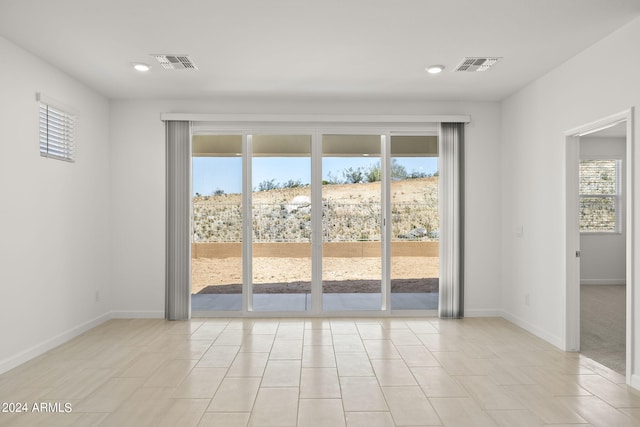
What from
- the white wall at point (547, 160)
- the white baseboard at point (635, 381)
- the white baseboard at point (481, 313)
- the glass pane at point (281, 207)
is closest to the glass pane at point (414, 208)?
the white baseboard at point (481, 313)

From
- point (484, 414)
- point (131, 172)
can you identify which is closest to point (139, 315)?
point (131, 172)

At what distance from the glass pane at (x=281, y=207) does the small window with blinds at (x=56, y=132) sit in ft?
6.40

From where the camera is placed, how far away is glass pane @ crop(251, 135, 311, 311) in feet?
17.6

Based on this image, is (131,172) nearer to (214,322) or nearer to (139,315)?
(139,315)

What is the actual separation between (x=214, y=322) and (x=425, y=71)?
141 inches

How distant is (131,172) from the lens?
5246 millimetres

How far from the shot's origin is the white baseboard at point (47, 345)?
3.50m

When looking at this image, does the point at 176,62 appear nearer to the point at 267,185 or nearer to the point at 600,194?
the point at 267,185

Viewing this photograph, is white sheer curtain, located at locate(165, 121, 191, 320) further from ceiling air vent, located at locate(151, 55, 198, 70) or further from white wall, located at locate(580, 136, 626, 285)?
white wall, located at locate(580, 136, 626, 285)

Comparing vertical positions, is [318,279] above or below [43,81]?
below

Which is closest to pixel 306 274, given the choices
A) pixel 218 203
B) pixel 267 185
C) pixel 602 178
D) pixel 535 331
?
pixel 267 185

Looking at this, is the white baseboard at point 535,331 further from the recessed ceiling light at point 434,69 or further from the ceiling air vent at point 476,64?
the recessed ceiling light at point 434,69

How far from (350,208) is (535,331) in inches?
95.6

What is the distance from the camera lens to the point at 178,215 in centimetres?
520
